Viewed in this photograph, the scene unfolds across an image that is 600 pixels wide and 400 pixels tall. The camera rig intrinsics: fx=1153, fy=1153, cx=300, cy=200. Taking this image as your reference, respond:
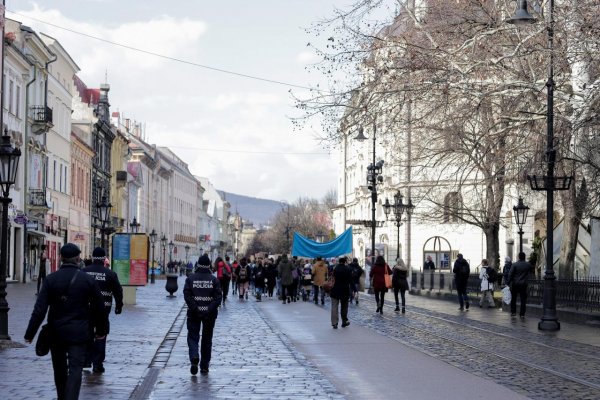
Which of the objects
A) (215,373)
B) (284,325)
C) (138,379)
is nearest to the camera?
(138,379)

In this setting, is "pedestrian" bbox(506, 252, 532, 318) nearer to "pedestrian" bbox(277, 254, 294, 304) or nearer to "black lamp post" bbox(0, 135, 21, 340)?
"pedestrian" bbox(277, 254, 294, 304)

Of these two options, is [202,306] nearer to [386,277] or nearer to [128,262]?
[386,277]

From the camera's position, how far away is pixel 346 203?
350 feet

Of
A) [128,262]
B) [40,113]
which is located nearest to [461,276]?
[128,262]

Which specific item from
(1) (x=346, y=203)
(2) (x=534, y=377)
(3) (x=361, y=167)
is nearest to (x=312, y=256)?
(2) (x=534, y=377)

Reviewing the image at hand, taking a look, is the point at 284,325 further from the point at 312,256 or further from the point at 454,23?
the point at 312,256

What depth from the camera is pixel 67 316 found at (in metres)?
10.7

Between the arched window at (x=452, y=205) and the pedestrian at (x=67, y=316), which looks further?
the arched window at (x=452, y=205)

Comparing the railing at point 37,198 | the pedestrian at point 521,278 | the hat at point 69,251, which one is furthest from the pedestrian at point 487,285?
the railing at point 37,198

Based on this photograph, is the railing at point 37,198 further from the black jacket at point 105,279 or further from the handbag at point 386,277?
the black jacket at point 105,279

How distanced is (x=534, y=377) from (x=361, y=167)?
82.6 metres

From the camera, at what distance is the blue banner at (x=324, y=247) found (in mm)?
51562

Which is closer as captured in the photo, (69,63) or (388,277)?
(388,277)

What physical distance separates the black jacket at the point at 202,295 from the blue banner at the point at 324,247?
118ft
